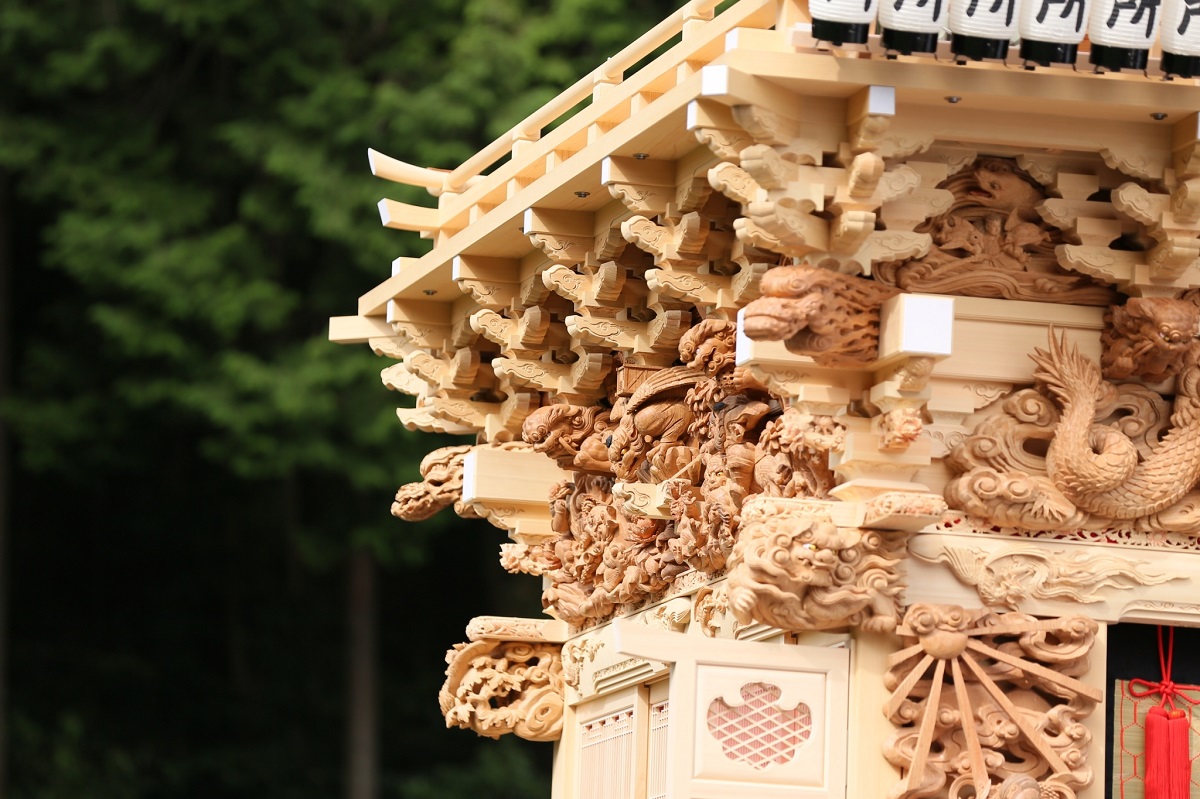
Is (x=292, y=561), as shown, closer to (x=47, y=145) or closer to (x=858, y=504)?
(x=47, y=145)

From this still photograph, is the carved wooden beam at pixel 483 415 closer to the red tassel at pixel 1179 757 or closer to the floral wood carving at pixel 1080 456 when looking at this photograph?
the floral wood carving at pixel 1080 456

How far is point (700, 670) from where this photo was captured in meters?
5.64

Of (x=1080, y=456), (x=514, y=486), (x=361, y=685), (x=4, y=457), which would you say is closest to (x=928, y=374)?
(x=1080, y=456)

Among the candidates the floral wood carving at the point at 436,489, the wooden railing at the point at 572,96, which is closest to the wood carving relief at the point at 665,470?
the floral wood carving at the point at 436,489

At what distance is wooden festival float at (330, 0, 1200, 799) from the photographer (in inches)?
216

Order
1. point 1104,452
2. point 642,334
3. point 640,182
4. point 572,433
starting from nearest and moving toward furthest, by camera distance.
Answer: point 1104,452 → point 640,182 → point 642,334 → point 572,433

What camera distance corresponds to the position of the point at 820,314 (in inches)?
218

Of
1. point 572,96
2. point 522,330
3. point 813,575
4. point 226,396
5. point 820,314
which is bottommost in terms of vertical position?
point 813,575

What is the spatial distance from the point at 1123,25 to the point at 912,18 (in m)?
0.51

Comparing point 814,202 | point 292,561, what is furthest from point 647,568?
point 292,561

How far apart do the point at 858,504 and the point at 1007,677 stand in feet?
1.90

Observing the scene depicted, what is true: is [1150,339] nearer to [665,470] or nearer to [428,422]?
[665,470]

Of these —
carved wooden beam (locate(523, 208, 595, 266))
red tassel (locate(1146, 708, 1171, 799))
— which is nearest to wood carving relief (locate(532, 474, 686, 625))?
carved wooden beam (locate(523, 208, 595, 266))

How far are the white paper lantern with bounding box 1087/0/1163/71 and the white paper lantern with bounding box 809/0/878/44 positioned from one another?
55 cm
